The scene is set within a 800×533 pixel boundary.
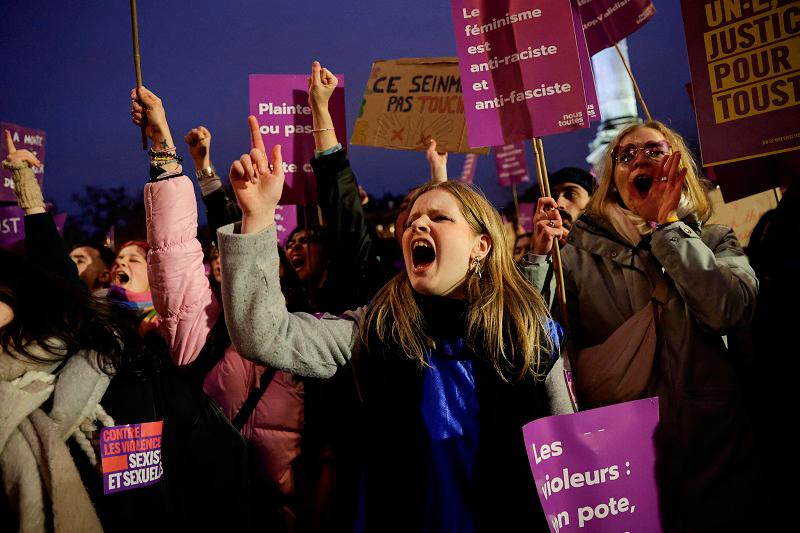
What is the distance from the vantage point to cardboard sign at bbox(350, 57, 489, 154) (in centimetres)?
392

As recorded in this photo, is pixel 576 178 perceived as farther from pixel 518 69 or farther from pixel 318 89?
pixel 318 89

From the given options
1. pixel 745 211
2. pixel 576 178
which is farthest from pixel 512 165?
pixel 576 178

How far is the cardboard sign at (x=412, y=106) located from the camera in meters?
3.92

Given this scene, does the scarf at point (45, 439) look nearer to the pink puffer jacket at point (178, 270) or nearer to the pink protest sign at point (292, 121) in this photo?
the pink puffer jacket at point (178, 270)

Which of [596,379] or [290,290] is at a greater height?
[290,290]

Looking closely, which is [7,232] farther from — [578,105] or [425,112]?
[578,105]

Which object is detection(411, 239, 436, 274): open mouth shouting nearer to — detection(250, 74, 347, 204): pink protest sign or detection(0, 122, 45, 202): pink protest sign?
detection(250, 74, 347, 204): pink protest sign

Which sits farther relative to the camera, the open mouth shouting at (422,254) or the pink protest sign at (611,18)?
the pink protest sign at (611,18)

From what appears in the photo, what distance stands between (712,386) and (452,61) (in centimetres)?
266

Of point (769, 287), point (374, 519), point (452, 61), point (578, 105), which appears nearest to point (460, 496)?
point (374, 519)

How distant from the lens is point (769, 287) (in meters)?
2.36

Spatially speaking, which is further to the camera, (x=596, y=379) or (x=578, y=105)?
(x=578, y=105)

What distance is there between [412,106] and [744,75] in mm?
1930

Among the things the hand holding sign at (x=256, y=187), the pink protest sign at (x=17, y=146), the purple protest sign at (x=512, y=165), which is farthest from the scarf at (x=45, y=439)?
the purple protest sign at (x=512, y=165)
